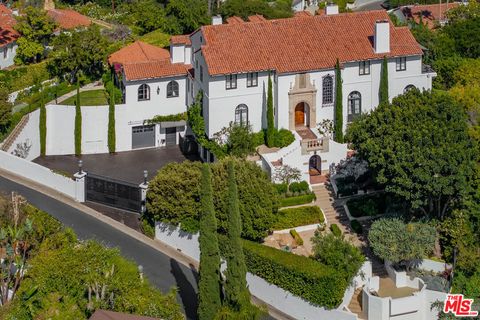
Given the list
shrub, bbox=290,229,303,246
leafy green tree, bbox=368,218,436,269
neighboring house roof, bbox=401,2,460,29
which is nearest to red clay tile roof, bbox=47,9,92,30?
neighboring house roof, bbox=401,2,460,29

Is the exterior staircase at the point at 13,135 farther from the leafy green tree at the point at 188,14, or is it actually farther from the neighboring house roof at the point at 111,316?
the neighboring house roof at the point at 111,316

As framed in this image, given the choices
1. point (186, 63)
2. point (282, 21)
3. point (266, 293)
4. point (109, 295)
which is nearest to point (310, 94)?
point (282, 21)

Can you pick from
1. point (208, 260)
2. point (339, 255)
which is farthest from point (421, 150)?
point (208, 260)

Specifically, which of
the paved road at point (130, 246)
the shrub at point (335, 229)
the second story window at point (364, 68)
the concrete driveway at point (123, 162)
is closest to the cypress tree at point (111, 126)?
the concrete driveway at point (123, 162)

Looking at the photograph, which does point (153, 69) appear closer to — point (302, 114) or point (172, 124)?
point (172, 124)

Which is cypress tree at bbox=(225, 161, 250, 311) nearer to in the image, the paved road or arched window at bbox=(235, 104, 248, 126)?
the paved road

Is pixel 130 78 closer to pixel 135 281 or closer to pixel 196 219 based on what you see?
pixel 196 219

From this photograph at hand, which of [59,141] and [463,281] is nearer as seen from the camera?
[463,281]
